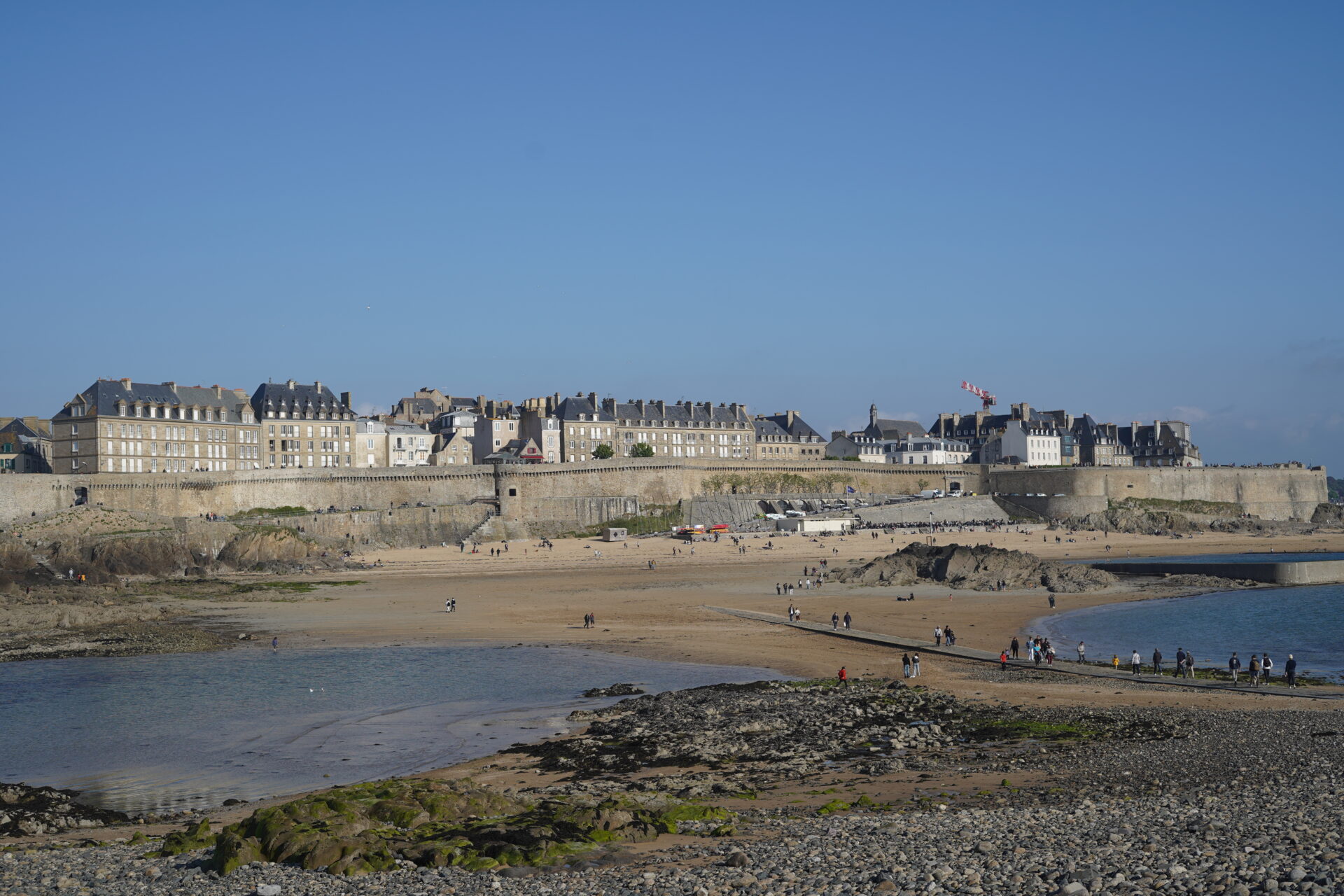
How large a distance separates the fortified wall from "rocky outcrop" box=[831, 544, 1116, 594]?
28.0 m

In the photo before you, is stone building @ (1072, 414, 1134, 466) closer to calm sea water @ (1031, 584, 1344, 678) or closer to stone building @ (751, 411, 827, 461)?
stone building @ (751, 411, 827, 461)

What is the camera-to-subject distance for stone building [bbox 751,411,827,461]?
96.6 meters

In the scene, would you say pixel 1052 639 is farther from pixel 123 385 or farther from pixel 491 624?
pixel 123 385

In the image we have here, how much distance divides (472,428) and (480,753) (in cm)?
7092

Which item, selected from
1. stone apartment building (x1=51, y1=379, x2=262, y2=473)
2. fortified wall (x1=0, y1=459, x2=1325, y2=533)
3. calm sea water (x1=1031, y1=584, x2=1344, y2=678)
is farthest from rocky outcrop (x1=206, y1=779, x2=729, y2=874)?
stone apartment building (x1=51, y1=379, x2=262, y2=473)

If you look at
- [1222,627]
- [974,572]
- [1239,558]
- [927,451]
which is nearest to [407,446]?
[927,451]

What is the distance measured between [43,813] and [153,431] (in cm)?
5625

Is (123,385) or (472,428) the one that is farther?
(472,428)

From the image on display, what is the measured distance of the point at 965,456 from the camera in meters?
102

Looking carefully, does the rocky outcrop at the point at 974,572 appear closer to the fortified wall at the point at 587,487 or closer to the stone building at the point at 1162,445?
the fortified wall at the point at 587,487

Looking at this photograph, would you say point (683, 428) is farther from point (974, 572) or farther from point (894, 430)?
point (974, 572)

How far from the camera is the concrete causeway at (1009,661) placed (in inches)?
855

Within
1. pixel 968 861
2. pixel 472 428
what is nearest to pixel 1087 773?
pixel 968 861

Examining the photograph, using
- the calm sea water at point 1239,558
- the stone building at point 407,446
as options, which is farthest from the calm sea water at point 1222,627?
the stone building at point 407,446
